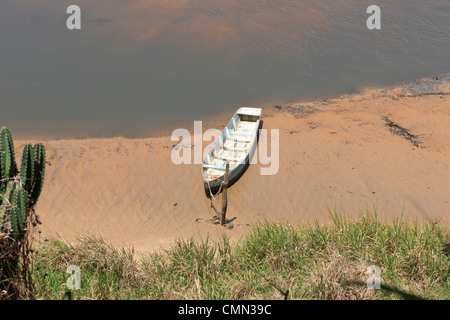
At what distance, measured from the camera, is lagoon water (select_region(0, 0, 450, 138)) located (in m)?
16.8

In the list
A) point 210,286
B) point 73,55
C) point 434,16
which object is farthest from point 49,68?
point 434,16

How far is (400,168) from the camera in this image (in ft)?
45.7

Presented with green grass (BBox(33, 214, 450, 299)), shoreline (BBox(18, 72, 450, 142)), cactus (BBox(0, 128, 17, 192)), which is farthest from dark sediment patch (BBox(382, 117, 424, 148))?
cactus (BBox(0, 128, 17, 192))

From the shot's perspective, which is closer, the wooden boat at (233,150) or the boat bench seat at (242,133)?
the wooden boat at (233,150)

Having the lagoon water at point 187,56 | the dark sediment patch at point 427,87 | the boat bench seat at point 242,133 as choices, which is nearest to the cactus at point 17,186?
the boat bench seat at point 242,133

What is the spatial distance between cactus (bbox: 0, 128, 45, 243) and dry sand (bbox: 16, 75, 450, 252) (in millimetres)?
4771

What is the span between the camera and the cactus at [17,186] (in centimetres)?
563

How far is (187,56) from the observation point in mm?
20391

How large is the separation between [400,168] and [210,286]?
31.2 ft

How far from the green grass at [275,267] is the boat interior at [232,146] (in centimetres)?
410

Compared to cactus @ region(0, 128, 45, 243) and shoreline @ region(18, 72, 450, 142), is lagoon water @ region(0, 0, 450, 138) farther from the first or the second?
cactus @ region(0, 128, 45, 243)

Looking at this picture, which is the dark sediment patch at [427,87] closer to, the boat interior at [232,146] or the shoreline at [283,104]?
the shoreline at [283,104]

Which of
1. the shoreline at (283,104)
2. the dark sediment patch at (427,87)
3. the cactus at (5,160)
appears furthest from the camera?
the dark sediment patch at (427,87)
